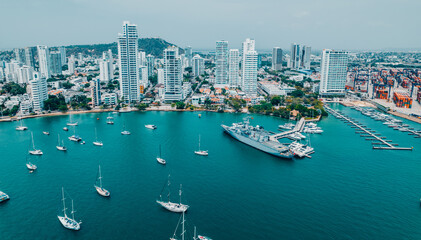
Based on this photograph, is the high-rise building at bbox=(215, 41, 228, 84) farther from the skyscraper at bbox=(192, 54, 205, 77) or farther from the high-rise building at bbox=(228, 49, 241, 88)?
the skyscraper at bbox=(192, 54, 205, 77)

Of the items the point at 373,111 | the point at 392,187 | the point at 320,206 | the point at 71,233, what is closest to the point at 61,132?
the point at 71,233

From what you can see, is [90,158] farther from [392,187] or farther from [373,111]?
[373,111]

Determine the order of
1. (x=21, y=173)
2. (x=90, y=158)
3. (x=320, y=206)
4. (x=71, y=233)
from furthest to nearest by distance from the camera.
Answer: (x=90, y=158)
(x=21, y=173)
(x=320, y=206)
(x=71, y=233)

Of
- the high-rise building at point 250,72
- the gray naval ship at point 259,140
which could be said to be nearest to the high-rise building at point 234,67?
the high-rise building at point 250,72

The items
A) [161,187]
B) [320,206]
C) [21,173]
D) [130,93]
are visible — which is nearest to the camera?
[320,206]

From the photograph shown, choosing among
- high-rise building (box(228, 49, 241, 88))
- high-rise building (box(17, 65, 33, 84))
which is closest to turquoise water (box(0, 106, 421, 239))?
high-rise building (box(228, 49, 241, 88))

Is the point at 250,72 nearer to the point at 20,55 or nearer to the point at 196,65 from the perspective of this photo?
the point at 196,65
